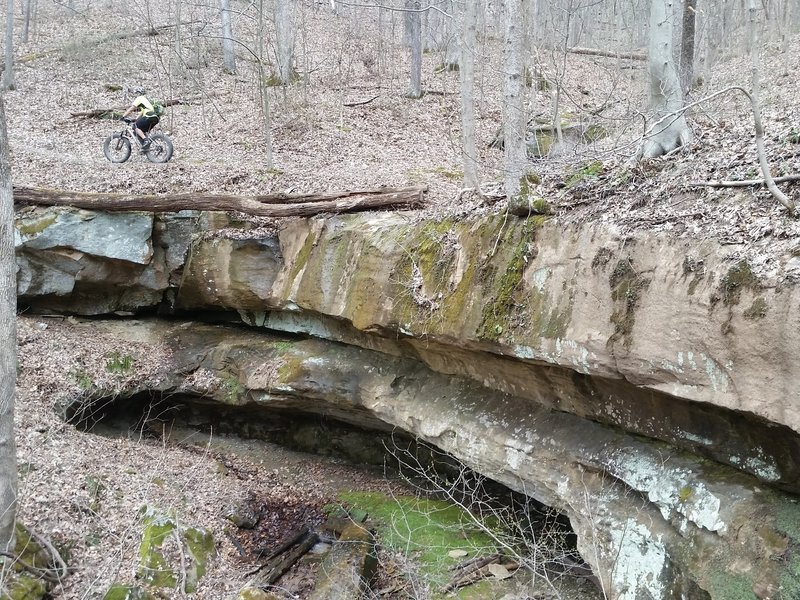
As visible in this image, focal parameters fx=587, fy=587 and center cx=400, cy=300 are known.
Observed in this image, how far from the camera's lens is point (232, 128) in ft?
Result: 57.8

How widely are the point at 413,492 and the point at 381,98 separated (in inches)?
554

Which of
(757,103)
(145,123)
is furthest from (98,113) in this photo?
(757,103)

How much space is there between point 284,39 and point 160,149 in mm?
5984

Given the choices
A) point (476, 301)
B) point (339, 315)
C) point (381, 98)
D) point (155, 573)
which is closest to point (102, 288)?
point (339, 315)

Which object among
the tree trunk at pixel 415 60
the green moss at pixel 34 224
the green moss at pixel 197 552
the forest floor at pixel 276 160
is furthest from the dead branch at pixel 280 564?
the tree trunk at pixel 415 60

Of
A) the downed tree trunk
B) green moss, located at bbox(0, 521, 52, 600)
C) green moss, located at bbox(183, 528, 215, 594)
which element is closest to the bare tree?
the downed tree trunk

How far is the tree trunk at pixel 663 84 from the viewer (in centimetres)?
589

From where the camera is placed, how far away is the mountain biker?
44.7 ft

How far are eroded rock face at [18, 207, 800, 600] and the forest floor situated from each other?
0.46m

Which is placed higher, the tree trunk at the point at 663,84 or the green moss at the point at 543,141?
the tree trunk at the point at 663,84

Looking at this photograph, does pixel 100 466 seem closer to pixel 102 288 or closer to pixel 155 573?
pixel 155 573

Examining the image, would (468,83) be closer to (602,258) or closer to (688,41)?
(688,41)

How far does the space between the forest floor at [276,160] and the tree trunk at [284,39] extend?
2.00 ft

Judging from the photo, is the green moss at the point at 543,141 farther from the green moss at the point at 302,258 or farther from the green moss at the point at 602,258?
the green moss at the point at 602,258
